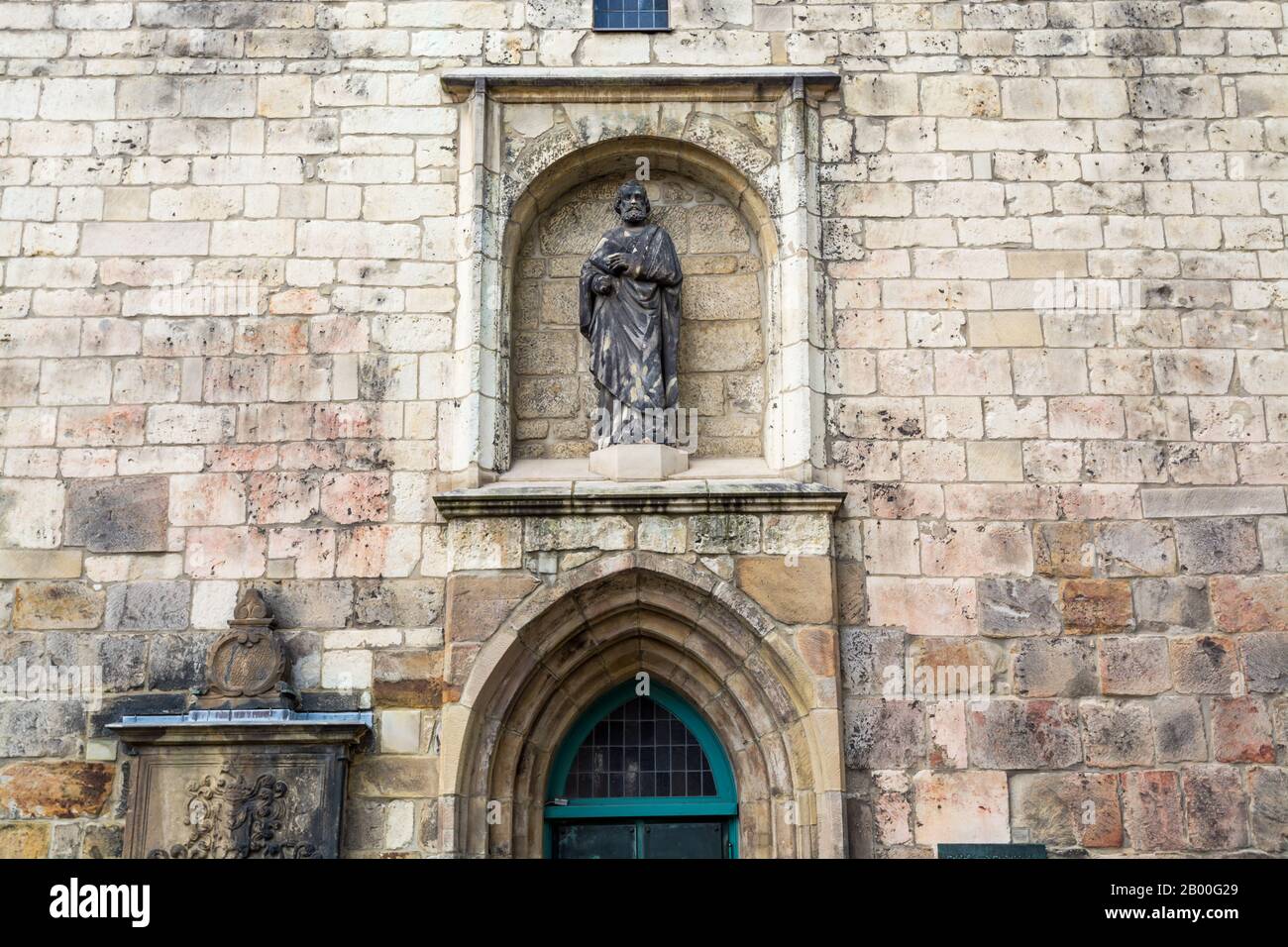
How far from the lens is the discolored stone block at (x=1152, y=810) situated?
693 centimetres

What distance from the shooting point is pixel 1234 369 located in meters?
7.62

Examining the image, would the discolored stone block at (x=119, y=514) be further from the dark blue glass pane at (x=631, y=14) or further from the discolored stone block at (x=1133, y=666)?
the discolored stone block at (x=1133, y=666)

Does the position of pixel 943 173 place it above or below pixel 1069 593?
above

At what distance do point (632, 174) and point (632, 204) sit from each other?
40 cm

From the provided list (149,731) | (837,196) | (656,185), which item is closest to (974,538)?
(837,196)

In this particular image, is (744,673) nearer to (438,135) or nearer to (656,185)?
(656,185)

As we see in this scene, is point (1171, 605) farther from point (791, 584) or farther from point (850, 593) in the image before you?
point (791, 584)

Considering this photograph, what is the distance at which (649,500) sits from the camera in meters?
7.31

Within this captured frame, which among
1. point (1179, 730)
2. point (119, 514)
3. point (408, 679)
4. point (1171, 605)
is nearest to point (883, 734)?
point (1179, 730)

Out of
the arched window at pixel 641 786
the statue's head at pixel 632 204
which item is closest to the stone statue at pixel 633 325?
the statue's head at pixel 632 204

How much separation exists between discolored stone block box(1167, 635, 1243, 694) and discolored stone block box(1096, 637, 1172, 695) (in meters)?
0.05

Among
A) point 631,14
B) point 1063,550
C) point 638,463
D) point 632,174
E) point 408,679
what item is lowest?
point 408,679

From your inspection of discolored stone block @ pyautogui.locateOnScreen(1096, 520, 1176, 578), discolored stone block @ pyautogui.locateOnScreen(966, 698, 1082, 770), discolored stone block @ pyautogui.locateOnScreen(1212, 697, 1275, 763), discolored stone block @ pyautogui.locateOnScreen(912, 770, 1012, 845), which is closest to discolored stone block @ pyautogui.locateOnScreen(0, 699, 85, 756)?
discolored stone block @ pyautogui.locateOnScreen(912, 770, 1012, 845)

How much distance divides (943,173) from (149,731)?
4.85 meters
